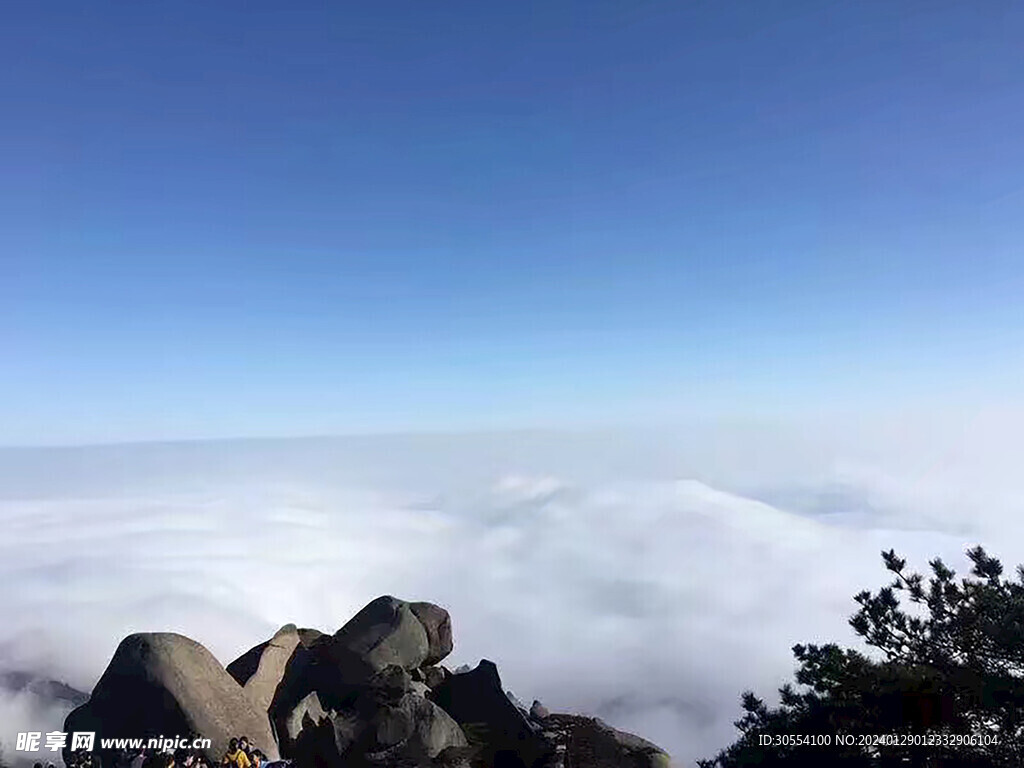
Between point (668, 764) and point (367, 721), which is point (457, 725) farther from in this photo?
point (668, 764)

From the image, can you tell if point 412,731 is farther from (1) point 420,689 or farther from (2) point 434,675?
(2) point 434,675

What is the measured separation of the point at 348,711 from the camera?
18375 millimetres

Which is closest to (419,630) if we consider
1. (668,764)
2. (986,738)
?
(668,764)

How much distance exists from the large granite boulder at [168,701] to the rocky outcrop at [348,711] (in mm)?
25

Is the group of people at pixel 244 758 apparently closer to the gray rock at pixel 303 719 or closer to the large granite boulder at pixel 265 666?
the gray rock at pixel 303 719

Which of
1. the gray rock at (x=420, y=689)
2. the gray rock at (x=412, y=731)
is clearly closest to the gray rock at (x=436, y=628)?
the gray rock at (x=420, y=689)

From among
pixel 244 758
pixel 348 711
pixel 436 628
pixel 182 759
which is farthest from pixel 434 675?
pixel 182 759

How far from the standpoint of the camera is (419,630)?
2203cm

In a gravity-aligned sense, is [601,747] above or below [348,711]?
below

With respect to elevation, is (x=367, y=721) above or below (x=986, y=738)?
above

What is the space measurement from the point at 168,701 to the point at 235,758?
303cm

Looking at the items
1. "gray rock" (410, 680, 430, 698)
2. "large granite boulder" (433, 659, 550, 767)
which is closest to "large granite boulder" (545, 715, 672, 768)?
"large granite boulder" (433, 659, 550, 767)

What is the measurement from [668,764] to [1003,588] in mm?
8731

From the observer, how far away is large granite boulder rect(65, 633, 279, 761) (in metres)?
18.0
